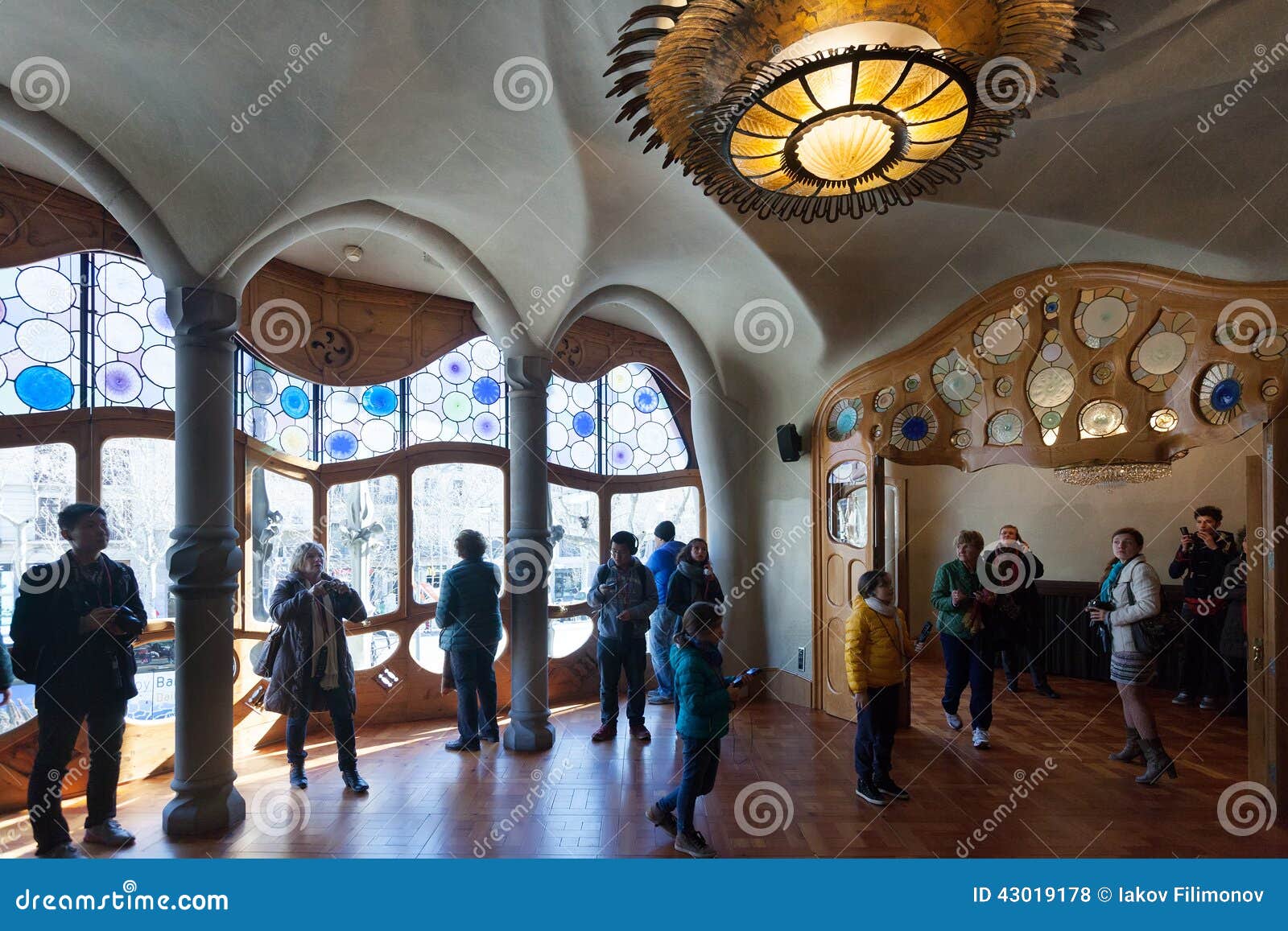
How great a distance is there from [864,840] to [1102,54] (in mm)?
3883

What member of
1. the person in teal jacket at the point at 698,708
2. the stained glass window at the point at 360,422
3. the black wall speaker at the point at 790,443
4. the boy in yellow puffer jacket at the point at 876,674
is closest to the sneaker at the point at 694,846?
the person in teal jacket at the point at 698,708

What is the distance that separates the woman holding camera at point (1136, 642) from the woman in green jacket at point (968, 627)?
873mm

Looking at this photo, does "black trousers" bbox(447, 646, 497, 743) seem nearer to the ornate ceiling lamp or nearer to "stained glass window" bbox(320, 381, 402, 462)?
"stained glass window" bbox(320, 381, 402, 462)

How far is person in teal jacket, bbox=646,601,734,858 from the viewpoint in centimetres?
339

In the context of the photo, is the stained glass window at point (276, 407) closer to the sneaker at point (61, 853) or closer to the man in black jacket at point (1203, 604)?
the sneaker at point (61, 853)

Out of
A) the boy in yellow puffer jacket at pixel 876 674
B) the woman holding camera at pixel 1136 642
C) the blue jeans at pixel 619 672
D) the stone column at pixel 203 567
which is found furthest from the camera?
the blue jeans at pixel 619 672

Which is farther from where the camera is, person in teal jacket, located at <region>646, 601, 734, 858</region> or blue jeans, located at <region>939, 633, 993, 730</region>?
blue jeans, located at <region>939, 633, 993, 730</region>

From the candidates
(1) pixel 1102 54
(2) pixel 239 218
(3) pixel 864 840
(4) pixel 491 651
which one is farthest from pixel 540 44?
(3) pixel 864 840

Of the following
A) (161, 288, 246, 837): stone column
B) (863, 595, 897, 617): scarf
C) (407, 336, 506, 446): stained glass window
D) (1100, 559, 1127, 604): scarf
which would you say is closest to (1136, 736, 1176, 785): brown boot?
(1100, 559, 1127, 604): scarf

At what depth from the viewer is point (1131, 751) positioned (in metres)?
4.89

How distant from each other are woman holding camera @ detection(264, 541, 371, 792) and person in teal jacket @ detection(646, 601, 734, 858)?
2070mm

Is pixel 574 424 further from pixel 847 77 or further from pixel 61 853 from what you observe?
pixel 847 77

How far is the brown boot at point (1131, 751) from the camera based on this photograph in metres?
4.83

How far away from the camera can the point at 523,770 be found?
4.83 meters
